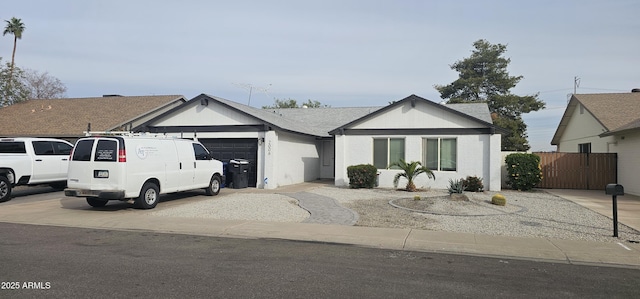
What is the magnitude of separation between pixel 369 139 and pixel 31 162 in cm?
1302

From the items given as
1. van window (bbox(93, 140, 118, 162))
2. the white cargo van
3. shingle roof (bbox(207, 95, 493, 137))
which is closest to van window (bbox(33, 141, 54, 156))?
the white cargo van

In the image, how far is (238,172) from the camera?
17688 millimetres

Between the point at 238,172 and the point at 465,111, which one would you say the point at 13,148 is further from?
the point at 465,111

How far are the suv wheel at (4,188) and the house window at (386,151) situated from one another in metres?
13.7

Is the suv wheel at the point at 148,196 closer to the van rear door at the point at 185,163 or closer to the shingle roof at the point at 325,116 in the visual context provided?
the van rear door at the point at 185,163

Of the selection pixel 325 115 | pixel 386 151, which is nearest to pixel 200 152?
pixel 386 151

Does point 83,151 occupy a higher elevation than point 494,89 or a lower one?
lower

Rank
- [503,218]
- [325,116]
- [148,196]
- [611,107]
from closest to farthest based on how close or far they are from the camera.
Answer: [503,218]
[148,196]
[611,107]
[325,116]

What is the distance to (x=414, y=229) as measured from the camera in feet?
31.0

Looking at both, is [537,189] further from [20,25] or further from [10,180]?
[20,25]

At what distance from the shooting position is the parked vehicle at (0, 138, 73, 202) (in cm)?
1381

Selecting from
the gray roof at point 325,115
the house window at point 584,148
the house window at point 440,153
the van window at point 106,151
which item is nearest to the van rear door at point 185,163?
the van window at point 106,151

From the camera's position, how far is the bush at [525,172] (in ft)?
58.5

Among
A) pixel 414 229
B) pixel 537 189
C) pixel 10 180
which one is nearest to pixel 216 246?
pixel 414 229
